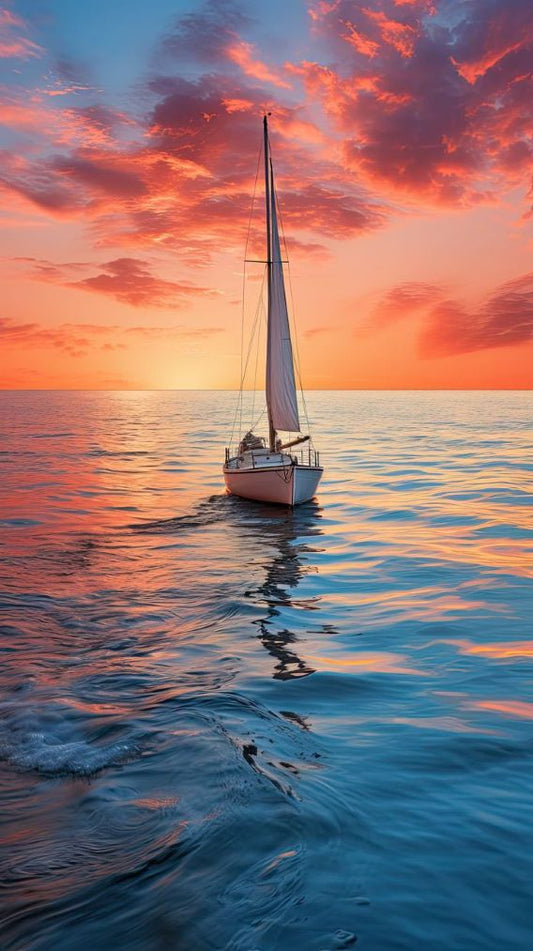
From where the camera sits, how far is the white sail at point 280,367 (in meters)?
32.2

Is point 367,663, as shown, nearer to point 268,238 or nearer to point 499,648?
point 499,648

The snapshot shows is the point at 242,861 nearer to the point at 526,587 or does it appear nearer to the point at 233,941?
the point at 233,941

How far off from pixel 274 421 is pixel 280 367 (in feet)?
8.97

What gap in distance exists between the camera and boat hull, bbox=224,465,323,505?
1122 inches

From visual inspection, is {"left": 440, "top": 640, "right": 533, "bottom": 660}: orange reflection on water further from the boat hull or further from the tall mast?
the tall mast

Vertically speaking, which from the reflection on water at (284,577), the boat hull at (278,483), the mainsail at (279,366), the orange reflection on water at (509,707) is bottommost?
the reflection on water at (284,577)

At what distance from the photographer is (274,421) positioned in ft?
107

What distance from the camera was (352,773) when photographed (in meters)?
7.64

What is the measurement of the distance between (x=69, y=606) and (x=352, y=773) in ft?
31.2

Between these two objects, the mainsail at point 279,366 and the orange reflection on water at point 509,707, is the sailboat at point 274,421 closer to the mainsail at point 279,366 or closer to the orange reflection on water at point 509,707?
the mainsail at point 279,366

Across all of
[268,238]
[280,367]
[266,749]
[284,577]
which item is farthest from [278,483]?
[266,749]

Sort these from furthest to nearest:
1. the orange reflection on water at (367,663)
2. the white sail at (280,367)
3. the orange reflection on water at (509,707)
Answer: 1. the white sail at (280,367)
2. the orange reflection on water at (367,663)
3. the orange reflection on water at (509,707)

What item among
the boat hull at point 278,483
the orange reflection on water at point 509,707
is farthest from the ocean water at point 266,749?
the boat hull at point 278,483

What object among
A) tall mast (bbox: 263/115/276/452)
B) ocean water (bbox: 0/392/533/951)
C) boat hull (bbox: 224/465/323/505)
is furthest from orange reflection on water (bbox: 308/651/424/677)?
tall mast (bbox: 263/115/276/452)
